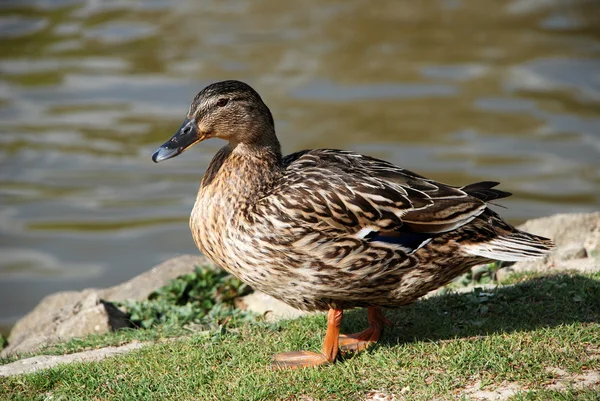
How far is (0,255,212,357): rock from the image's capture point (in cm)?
779

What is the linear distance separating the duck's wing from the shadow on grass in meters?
A: 0.92

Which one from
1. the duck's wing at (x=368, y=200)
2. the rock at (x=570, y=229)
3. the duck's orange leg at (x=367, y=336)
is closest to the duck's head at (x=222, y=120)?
the duck's wing at (x=368, y=200)

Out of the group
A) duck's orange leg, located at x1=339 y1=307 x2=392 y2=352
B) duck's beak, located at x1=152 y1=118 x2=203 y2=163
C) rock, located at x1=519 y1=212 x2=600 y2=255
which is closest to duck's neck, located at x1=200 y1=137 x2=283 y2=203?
duck's beak, located at x1=152 y1=118 x2=203 y2=163

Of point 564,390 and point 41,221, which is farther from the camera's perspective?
point 41,221

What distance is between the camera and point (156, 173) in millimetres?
14812

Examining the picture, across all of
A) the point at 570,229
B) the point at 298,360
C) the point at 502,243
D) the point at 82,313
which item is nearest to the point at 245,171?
the point at 298,360

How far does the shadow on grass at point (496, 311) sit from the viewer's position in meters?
6.64

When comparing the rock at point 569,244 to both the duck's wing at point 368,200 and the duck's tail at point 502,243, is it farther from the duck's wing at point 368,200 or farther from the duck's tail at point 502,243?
the duck's wing at point 368,200

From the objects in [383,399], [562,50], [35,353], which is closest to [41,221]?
[35,353]

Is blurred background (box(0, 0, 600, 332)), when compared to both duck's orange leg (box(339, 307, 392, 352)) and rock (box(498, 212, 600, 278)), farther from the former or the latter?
duck's orange leg (box(339, 307, 392, 352))

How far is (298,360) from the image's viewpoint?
6.27 metres

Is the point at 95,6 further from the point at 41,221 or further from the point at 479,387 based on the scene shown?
the point at 479,387

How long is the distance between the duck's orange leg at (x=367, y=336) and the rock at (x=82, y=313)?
232cm

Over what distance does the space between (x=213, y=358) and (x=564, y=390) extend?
2509mm
